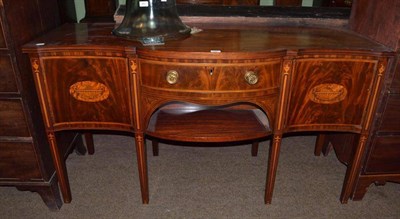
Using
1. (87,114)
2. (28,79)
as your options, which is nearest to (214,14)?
(87,114)

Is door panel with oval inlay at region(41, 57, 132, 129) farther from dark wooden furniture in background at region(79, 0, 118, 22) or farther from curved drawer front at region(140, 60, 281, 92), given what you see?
dark wooden furniture in background at region(79, 0, 118, 22)

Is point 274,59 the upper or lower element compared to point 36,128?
upper

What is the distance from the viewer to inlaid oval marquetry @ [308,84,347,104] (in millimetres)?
1448

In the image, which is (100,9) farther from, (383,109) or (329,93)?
(383,109)

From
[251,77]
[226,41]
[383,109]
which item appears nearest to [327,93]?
[383,109]

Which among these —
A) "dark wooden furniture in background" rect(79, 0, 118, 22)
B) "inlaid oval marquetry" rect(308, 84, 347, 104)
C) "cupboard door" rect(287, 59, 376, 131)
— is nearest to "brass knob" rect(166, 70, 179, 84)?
"cupboard door" rect(287, 59, 376, 131)

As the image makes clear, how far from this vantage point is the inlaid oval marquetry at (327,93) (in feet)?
4.75

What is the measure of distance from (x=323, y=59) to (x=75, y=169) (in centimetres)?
168

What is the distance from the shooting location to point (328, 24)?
1.84 metres

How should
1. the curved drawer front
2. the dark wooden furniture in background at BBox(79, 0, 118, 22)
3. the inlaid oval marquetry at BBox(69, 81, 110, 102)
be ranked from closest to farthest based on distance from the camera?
the curved drawer front, the inlaid oval marquetry at BBox(69, 81, 110, 102), the dark wooden furniture in background at BBox(79, 0, 118, 22)

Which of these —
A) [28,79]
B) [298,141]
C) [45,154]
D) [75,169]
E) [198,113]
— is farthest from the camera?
[298,141]

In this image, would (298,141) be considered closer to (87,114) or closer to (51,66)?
(87,114)

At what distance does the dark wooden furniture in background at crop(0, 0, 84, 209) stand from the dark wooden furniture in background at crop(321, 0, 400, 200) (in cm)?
167

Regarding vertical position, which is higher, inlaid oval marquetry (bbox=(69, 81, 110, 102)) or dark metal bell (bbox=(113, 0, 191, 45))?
dark metal bell (bbox=(113, 0, 191, 45))
